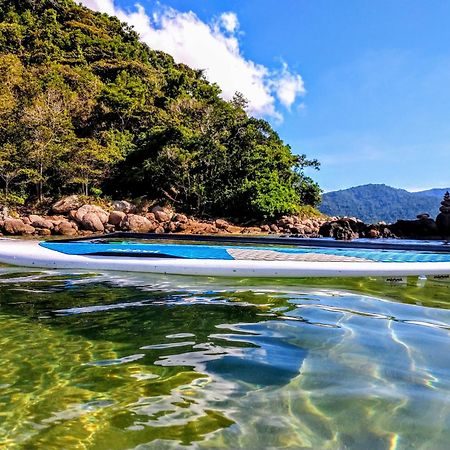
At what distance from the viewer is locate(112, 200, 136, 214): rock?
2377 centimetres

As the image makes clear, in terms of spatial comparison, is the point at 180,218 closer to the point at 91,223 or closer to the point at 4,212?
the point at 91,223

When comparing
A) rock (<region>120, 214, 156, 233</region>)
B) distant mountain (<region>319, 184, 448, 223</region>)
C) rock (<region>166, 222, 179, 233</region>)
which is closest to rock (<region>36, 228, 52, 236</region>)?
rock (<region>120, 214, 156, 233</region>)

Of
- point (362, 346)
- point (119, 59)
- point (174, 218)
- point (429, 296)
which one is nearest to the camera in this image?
point (362, 346)

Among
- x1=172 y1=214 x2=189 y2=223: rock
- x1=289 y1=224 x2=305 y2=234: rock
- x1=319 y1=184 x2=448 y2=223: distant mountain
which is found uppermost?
x1=319 y1=184 x2=448 y2=223: distant mountain

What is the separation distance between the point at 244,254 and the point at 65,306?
2135mm

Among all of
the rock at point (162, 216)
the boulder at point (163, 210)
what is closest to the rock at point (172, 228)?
the rock at point (162, 216)

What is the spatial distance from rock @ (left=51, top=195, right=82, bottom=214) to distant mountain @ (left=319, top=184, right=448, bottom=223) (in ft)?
259

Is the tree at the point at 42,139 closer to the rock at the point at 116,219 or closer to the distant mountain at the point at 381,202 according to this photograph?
the rock at the point at 116,219

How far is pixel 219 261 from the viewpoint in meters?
4.11

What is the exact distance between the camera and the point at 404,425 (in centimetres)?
128

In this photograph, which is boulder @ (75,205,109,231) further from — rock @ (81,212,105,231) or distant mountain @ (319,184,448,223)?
distant mountain @ (319,184,448,223)

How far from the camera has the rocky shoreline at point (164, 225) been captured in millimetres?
16844

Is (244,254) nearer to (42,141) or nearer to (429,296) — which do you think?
(429,296)

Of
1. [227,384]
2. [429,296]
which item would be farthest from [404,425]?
[429,296]
